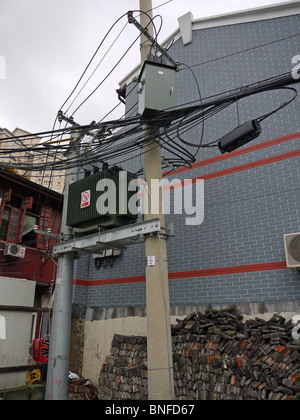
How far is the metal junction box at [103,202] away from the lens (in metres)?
6.37

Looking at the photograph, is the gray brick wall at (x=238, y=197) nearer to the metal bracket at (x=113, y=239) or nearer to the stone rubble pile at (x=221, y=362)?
the stone rubble pile at (x=221, y=362)

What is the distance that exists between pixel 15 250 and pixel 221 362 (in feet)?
26.7

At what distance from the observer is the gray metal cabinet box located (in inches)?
240

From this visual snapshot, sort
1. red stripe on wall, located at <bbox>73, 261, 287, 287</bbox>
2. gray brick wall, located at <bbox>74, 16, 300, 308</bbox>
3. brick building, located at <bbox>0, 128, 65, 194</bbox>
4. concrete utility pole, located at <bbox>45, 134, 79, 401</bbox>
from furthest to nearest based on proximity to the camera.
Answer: gray brick wall, located at <bbox>74, 16, 300, 308</bbox>
red stripe on wall, located at <bbox>73, 261, 287, 287</bbox>
brick building, located at <bbox>0, 128, 65, 194</bbox>
concrete utility pole, located at <bbox>45, 134, 79, 401</bbox>

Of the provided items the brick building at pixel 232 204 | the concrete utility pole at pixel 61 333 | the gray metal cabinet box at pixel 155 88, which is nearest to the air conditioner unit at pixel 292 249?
the brick building at pixel 232 204

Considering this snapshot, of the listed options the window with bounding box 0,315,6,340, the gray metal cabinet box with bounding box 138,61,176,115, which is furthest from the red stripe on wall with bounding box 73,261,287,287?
the gray metal cabinet box with bounding box 138,61,176,115

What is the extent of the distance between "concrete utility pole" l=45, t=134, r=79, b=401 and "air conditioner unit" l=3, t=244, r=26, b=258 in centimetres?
508

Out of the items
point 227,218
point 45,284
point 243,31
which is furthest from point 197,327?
point 243,31

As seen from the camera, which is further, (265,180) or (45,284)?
(45,284)

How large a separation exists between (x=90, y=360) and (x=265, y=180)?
7877mm

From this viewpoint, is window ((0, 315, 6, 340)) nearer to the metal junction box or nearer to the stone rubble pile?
the stone rubble pile
